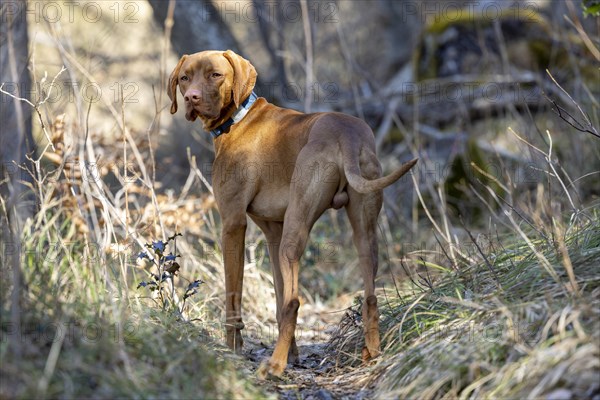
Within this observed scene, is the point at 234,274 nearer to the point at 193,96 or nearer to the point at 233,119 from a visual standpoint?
the point at 233,119

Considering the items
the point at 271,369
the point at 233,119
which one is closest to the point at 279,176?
the point at 233,119

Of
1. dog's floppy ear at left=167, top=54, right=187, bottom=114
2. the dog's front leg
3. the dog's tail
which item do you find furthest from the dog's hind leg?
dog's floppy ear at left=167, top=54, right=187, bottom=114

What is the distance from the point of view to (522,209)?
548 centimetres

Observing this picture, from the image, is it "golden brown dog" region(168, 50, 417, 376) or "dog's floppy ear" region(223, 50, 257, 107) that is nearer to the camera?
"golden brown dog" region(168, 50, 417, 376)

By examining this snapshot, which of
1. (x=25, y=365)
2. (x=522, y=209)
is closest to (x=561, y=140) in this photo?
(x=522, y=209)

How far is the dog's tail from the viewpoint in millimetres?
3512

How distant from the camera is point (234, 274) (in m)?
4.43

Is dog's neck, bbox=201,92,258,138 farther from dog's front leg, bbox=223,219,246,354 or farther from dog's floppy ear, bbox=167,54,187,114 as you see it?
dog's front leg, bbox=223,219,246,354

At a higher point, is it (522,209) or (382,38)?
(382,38)

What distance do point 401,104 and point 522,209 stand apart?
12.6 feet

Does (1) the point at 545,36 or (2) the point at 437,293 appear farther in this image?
Result: (1) the point at 545,36

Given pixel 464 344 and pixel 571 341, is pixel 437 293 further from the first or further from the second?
pixel 571 341

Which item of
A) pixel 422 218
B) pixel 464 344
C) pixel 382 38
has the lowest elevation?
pixel 422 218

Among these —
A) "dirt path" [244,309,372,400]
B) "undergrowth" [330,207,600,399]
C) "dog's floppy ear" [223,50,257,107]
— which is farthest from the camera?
"dog's floppy ear" [223,50,257,107]
